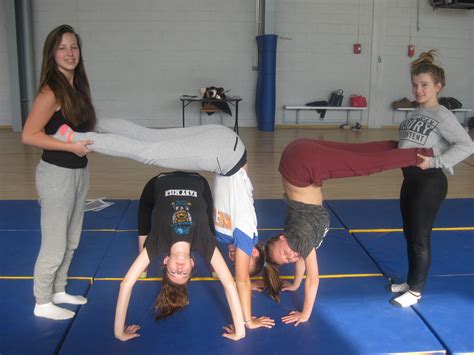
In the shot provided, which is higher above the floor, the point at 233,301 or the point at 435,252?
the point at 233,301

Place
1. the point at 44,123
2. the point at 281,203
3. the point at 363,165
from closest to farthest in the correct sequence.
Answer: the point at 44,123 < the point at 363,165 < the point at 281,203

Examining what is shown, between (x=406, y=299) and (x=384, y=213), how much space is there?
170 centimetres

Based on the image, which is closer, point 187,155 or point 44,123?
point 44,123

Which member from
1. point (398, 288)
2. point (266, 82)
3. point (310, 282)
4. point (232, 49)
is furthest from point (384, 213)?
point (232, 49)

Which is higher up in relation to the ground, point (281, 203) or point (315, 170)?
point (315, 170)

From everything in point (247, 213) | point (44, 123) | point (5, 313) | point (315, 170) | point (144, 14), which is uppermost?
point (144, 14)

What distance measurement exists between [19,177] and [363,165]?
15.7ft

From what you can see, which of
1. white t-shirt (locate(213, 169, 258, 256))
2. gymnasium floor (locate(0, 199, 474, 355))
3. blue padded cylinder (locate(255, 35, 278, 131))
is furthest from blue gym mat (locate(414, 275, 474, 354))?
blue padded cylinder (locate(255, 35, 278, 131))

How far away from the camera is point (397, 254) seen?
3342 millimetres

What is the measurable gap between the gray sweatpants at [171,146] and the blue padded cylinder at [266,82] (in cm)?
733

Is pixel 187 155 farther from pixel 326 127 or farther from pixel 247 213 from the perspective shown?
pixel 326 127

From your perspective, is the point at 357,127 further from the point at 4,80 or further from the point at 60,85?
the point at 60,85

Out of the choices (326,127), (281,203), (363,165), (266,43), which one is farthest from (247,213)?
(326,127)

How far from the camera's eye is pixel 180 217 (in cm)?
236
